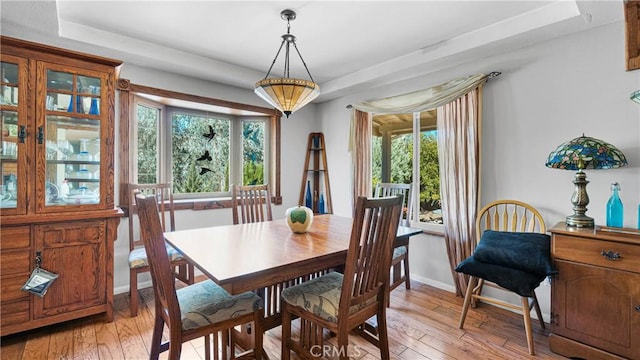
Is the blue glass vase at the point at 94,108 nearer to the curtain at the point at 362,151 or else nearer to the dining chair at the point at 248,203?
the dining chair at the point at 248,203

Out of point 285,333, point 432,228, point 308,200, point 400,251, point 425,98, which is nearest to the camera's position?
point 285,333

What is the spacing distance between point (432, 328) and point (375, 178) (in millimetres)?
1907

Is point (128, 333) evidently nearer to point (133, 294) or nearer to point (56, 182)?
point (133, 294)

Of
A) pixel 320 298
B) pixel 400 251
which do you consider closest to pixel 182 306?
Result: pixel 320 298

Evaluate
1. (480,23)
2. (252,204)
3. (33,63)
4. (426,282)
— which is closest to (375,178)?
(426,282)

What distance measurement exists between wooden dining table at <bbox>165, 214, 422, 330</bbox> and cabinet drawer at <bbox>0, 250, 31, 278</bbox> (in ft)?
3.41

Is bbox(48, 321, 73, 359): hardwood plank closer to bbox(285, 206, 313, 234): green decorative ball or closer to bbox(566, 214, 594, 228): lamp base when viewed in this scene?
bbox(285, 206, 313, 234): green decorative ball

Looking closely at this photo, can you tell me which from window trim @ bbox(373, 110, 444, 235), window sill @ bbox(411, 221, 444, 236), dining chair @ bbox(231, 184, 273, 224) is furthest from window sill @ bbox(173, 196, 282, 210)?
window sill @ bbox(411, 221, 444, 236)

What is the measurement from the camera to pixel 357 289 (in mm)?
1554

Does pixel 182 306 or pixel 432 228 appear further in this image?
pixel 432 228

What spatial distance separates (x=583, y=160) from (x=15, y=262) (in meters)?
3.86

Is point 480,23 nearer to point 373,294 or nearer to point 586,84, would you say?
point 586,84

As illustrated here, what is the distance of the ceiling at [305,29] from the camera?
2121 millimetres

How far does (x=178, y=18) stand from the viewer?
232 centimetres
